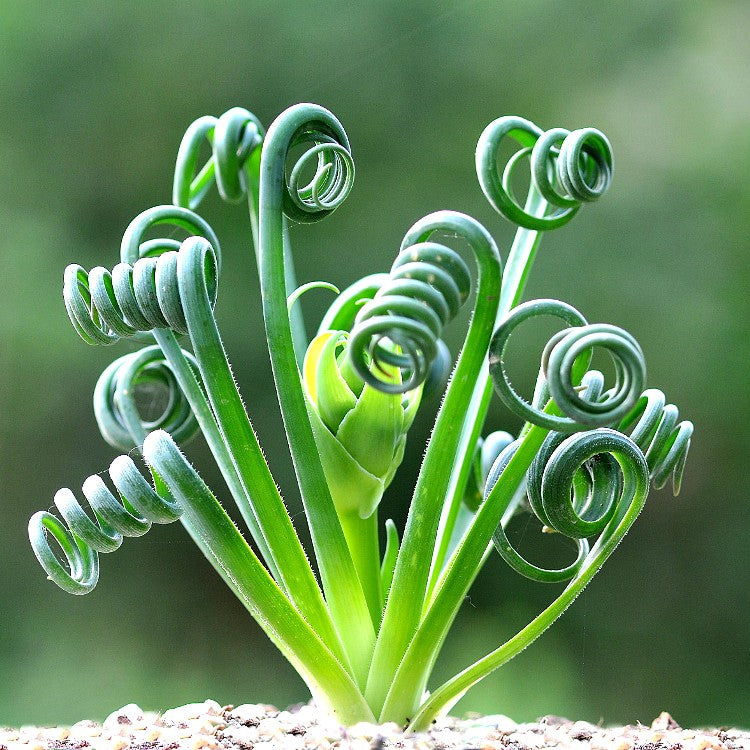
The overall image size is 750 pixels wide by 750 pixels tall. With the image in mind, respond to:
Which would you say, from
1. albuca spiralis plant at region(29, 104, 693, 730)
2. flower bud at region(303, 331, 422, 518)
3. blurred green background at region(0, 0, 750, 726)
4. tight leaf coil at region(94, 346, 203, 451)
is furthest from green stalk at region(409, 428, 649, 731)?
blurred green background at region(0, 0, 750, 726)

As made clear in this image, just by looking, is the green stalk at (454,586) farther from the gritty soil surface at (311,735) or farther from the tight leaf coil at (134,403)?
the tight leaf coil at (134,403)

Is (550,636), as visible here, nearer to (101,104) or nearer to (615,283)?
(615,283)

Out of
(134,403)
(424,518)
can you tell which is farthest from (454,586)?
(134,403)

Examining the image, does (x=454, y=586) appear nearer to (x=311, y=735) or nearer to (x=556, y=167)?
(x=311, y=735)

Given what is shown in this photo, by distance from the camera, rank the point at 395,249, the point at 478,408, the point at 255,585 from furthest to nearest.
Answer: the point at 395,249
the point at 478,408
the point at 255,585

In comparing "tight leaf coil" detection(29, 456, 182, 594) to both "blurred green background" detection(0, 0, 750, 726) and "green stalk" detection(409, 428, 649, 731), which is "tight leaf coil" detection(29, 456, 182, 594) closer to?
"green stalk" detection(409, 428, 649, 731)

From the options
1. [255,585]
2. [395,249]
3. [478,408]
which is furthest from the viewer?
[395,249]

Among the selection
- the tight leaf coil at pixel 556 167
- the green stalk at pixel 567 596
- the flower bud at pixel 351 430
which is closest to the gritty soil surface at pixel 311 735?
the green stalk at pixel 567 596
